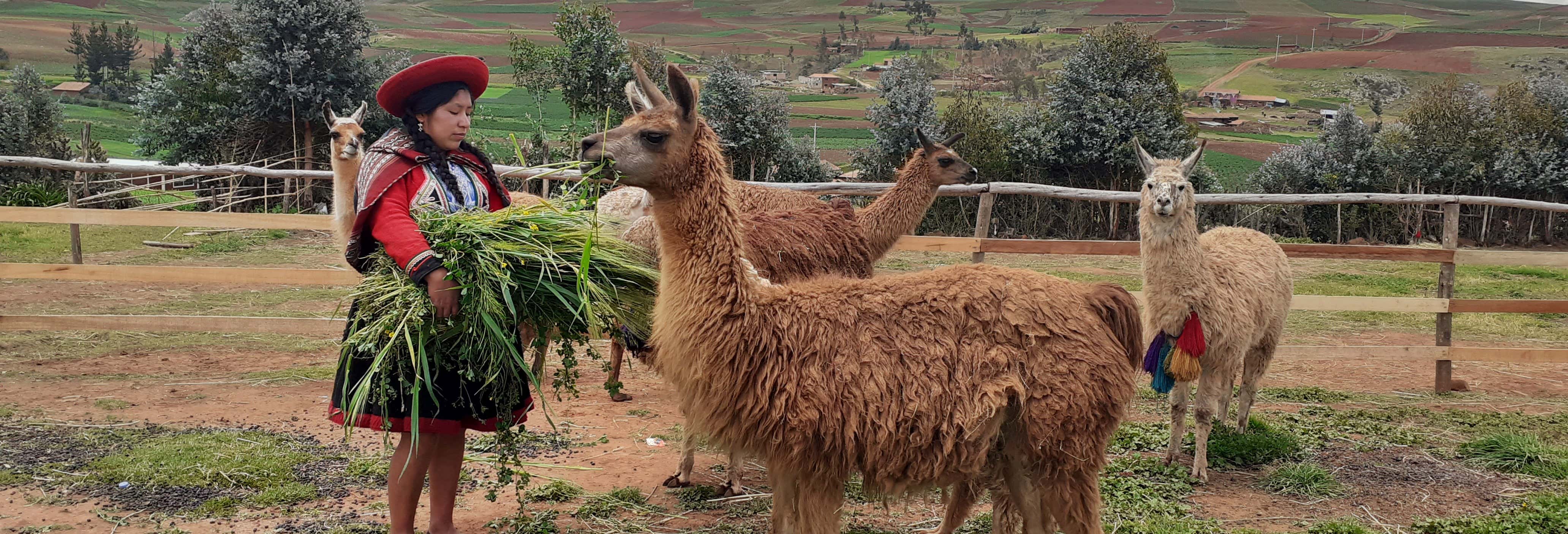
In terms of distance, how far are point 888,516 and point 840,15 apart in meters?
80.4

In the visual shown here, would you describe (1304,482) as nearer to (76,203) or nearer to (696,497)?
(696,497)

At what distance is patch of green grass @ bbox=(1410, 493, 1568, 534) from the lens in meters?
4.20

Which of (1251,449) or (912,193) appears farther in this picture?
(912,193)

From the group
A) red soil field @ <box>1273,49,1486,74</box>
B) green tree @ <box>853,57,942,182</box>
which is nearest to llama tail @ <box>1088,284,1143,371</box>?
green tree @ <box>853,57,942,182</box>

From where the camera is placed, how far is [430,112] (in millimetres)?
3361

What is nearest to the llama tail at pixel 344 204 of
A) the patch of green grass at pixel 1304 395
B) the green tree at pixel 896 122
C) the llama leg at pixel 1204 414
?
the llama leg at pixel 1204 414

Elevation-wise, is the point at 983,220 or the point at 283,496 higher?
the point at 983,220

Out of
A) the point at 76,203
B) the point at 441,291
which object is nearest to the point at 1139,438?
the point at 441,291

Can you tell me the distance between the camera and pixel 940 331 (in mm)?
3104

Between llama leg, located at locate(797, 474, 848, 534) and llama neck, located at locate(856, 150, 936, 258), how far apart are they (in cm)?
326

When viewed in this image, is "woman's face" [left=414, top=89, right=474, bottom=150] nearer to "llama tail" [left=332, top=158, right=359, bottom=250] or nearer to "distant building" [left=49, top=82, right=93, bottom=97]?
"llama tail" [left=332, top=158, right=359, bottom=250]

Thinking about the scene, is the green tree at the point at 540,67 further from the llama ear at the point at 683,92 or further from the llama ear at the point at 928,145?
the llama ear at the point at 683,92

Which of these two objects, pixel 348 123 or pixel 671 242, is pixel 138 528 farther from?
pixel 348 123

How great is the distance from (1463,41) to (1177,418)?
62184 millimetres
